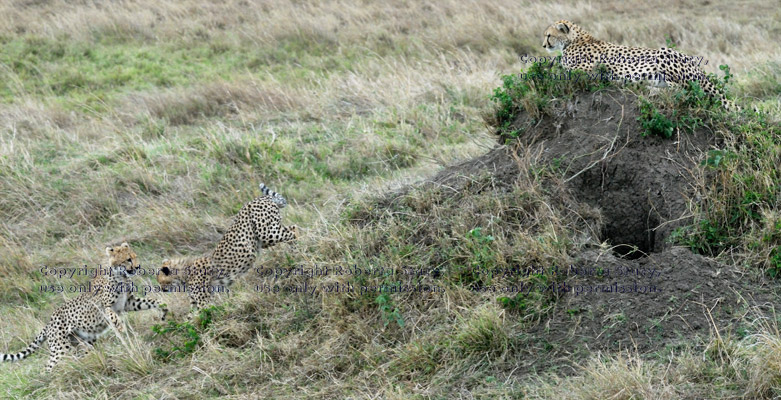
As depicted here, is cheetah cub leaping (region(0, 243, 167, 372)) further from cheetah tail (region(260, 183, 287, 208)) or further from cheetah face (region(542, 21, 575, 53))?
cheetah face (region(542, 21, 575, 53))

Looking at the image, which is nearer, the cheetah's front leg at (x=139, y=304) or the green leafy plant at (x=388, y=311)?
the green leafy plant at (x=388, y=311)

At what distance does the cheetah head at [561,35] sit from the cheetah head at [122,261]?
3.77 meters

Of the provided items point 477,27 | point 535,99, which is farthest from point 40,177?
point 477,27

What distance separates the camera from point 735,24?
14016 mm

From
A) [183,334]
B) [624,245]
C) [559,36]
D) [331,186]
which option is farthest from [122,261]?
[559,36]

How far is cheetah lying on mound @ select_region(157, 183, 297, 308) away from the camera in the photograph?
697 centimetres

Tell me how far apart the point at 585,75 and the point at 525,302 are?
6.37ft

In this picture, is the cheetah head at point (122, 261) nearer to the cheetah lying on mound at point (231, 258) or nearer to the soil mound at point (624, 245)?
the cheetah lying on mound at point (231, 258)

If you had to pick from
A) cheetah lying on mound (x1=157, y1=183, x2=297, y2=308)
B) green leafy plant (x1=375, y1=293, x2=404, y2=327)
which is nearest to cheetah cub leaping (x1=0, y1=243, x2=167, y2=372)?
cheetah lying on mound (x1=157, y1=183, x2=297, y2=308)

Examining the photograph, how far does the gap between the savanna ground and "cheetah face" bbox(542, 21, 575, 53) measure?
781 millimetres

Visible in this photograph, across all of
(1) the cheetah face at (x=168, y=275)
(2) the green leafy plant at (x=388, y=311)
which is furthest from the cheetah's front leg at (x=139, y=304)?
(2) the green leafy plant at (x=388, y=311)

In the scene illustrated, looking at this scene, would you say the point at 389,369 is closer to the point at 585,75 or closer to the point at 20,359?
the point at 585,75

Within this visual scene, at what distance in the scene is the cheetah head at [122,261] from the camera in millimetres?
6719

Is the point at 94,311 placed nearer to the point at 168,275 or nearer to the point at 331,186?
the point at 168,275
